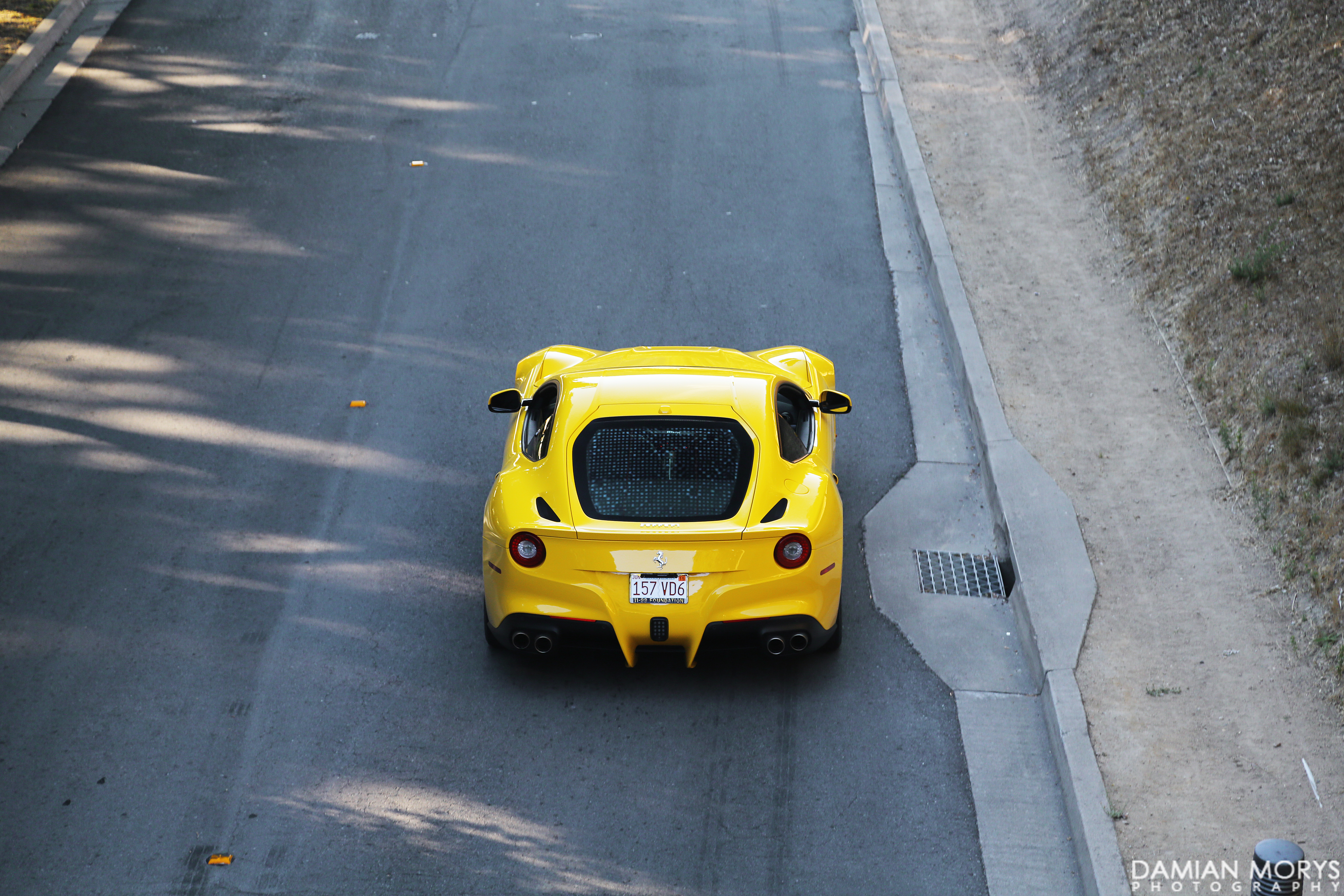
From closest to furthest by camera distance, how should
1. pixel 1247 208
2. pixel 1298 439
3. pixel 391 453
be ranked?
pixel 1298 439 → pixel 391 453 → pixel 1247 208

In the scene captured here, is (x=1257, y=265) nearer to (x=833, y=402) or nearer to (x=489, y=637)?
(x=833, y=402)

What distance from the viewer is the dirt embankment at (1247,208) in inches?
313

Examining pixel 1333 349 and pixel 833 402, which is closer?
pixel 833 402

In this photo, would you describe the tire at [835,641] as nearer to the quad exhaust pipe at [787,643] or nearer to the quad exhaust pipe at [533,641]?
the quad exhaust pipe at [787,643]

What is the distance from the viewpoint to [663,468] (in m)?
6.75

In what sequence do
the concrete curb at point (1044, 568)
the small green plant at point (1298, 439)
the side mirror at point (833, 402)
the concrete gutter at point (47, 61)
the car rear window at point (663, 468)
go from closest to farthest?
the concrete curb at point (1044, 568)
the car rear window at point (663, 468)
the side mirror at point (833, 402)
the small green plant at point (1298, 439)
the concrete gutter at point (47, 61)

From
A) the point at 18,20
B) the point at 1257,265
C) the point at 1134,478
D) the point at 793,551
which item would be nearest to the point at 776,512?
the point at 793,551

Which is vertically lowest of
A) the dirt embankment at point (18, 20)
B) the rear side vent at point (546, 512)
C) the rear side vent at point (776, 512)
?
the dirt embankment at point (18, 20)

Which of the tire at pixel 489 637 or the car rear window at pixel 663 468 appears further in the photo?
the tire at pixel 489 637

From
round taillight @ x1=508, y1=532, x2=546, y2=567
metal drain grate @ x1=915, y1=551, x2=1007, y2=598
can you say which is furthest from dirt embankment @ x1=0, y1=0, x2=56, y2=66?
metal drain grate @ x1=915, y1=551, x2=1007, y2=598

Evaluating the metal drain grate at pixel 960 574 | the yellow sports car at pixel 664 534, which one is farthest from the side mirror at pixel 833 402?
the metal drain grate at pixel 960 574

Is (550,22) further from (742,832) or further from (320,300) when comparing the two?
(742,832)

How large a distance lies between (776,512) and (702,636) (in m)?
0.75

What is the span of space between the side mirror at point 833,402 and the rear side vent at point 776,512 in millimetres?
1296
